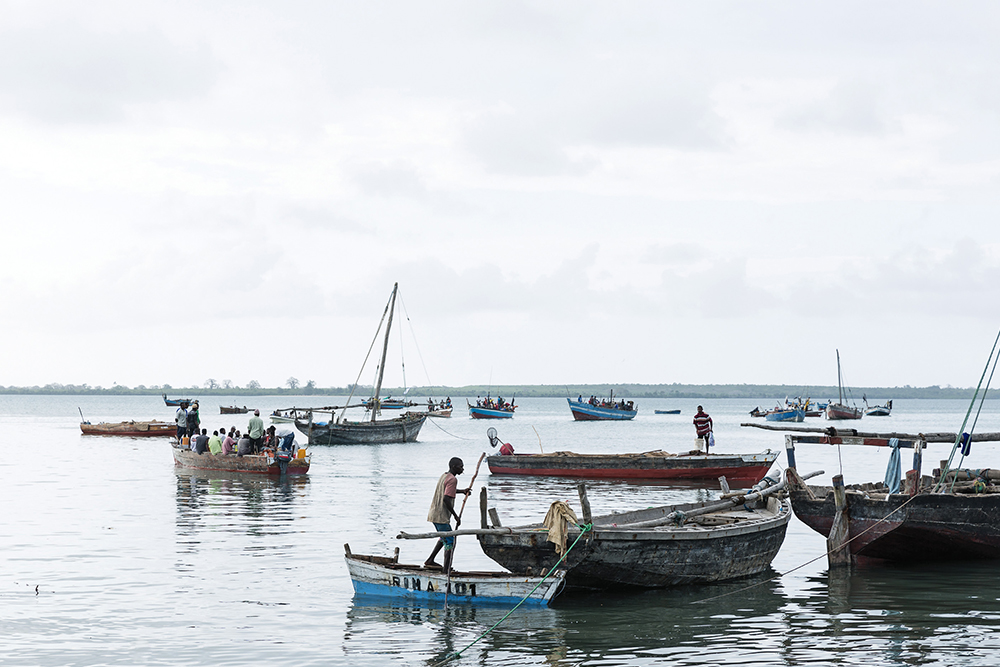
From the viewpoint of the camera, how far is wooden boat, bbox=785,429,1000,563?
62.3 feet

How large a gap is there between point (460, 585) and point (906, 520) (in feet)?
29.3

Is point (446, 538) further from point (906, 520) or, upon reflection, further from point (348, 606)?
point (906, 520)

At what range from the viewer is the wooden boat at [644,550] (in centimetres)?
1554

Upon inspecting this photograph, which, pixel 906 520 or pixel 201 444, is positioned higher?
pixel 201 444

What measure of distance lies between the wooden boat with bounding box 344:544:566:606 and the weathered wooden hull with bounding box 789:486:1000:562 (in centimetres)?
694

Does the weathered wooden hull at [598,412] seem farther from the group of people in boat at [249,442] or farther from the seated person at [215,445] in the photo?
the seated person at [215,445]

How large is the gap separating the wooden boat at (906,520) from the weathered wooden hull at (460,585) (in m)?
6.99

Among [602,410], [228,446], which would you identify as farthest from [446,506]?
[602,410]

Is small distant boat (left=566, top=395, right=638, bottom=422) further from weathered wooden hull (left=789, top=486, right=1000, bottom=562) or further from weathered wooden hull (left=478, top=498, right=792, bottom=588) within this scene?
weathered wooden hull (left=478, top=498, right=792, bottom=588)

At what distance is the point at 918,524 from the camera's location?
748 inches

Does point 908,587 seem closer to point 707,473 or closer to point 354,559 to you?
point 354,559

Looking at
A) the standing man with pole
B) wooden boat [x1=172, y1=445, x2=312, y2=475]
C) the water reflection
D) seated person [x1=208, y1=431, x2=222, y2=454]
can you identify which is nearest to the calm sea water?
the water reflection

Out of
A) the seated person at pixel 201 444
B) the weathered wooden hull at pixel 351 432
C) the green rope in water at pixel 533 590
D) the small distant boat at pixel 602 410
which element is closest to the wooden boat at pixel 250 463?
the seated person at pixel 201 444

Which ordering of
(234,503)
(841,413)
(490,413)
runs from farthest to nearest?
(841,413) → (490,413) → (234,503)
